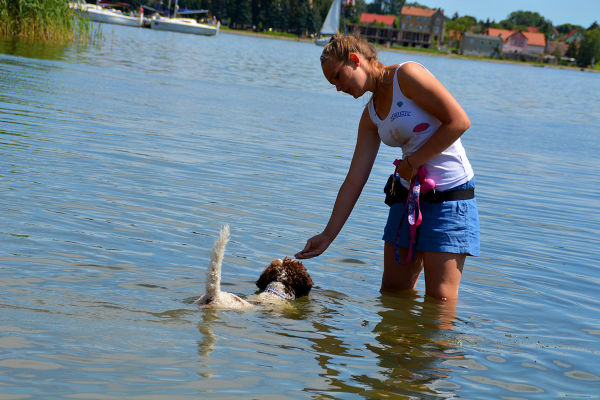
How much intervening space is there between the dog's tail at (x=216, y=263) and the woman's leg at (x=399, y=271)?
1.26m

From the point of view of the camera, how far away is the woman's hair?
169 inches

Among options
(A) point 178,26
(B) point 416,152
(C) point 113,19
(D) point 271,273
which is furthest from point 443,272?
(A) point 178,26

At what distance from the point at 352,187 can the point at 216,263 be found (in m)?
1.28

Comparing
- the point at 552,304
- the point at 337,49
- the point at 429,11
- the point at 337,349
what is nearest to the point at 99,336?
the point at 337,349

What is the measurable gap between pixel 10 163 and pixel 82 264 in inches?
145

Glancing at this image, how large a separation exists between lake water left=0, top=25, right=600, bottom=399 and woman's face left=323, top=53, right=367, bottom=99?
166 centimetres

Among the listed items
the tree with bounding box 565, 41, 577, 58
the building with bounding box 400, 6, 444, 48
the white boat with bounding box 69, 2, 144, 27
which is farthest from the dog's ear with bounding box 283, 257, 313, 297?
the building with bounding box 400, 6, 444, 48

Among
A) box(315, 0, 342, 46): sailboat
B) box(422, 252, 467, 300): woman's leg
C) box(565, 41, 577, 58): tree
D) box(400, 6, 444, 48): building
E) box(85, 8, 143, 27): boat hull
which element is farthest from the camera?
box(400, 6, 444, 48): building

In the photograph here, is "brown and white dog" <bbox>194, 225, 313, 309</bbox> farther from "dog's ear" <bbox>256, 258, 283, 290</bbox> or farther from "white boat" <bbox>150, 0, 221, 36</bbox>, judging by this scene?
"white boat" <bbox>150, 0, 221, 36</bbox>

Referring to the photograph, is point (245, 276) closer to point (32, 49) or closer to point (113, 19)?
point (32, 49)

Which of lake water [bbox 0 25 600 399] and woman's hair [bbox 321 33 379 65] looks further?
woman's hair [bbox 321 33 379 65]

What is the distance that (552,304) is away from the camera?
19.6ft

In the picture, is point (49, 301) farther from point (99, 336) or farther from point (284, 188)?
point (284, 188)

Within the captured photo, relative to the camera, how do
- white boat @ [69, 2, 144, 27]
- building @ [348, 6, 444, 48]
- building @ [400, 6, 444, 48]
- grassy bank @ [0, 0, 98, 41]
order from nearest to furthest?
grassy bank @ [0, 0, 98, 41] → white boat @ [69, 2, 144, 27] → building @ [348, 6, 444, 48] → building @ [400, 6, 444, 48]
